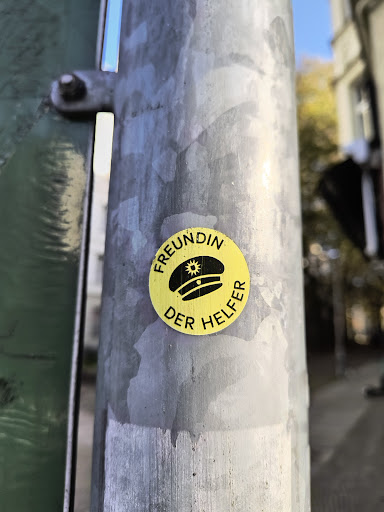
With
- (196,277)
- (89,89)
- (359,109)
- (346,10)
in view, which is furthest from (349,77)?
(196,277)

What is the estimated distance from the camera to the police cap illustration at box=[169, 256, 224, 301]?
1.26 m

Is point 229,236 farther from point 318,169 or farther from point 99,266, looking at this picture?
point 318,169

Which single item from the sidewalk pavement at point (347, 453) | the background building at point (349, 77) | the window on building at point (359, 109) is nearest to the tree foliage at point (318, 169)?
the background building at point (349, 77)

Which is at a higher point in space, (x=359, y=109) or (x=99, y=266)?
(x=359, y=109)

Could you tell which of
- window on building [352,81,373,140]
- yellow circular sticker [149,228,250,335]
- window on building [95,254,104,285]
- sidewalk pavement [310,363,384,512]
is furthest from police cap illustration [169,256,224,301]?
window on building [352,81,373,140]

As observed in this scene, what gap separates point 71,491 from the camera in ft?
5.14

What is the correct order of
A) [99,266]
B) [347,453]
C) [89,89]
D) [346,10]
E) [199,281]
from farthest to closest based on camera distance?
[346,10]
[347,453]
[99,266]
[89,89]
[199,281]

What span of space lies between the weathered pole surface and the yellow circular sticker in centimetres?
3

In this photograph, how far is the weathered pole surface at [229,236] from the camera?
121 cm

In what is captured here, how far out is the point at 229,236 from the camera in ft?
4.25

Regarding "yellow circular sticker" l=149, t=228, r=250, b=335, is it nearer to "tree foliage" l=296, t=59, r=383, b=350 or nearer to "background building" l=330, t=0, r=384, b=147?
"background building" l=330, t=0, r=384, b=147

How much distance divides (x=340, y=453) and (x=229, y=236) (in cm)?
683

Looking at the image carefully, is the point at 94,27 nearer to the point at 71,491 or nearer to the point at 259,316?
the point at 259,316

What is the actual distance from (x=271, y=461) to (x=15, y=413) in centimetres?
99
